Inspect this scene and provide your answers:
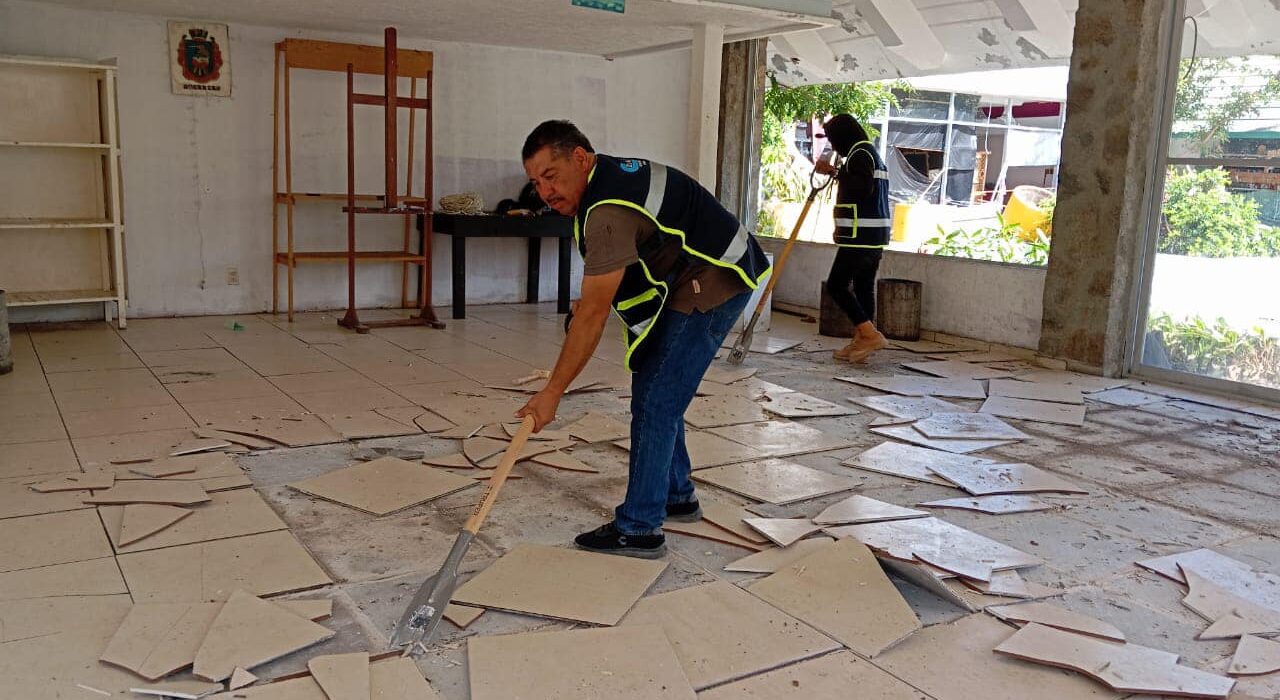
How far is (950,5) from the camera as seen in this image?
7668 mm

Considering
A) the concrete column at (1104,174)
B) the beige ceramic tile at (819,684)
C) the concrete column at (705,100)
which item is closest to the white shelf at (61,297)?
the concrete column at (705,100)

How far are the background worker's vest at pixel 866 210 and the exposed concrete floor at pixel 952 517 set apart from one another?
1.05 metres

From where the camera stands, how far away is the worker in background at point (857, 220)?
6.39 metres

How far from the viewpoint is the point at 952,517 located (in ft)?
12.3

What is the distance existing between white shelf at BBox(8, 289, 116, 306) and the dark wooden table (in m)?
2.30

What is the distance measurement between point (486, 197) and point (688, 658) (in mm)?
6426

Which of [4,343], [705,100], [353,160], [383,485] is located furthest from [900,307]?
[4,343]

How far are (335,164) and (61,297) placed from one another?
2149mm

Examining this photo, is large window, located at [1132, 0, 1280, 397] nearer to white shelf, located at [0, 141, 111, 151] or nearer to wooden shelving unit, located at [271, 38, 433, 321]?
wooden shelving unit, located at [271, 38, 433, 321]

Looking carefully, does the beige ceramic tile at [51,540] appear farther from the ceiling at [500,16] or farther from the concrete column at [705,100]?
the concrete column at [705,100]

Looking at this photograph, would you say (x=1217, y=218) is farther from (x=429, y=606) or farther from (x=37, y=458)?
(x=37, y=458)

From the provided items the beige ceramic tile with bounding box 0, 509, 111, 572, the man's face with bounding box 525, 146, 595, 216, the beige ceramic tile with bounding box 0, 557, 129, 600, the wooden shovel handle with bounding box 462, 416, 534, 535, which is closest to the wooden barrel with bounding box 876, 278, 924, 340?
the man's face with bounding box 525, 146, 595, 216

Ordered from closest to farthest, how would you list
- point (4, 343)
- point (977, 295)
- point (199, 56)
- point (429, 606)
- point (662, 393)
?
point (429, 606) → point (662, 393) → point (4, 343) → point (199, 56) → point (977, 295)

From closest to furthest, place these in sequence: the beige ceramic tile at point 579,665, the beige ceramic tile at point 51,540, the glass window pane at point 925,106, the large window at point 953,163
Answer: the beige ceramic tile at point 579,665, the beige ceramic tile at point 51,540, the large window at point 953,163, the glass window pane at point 925,106
